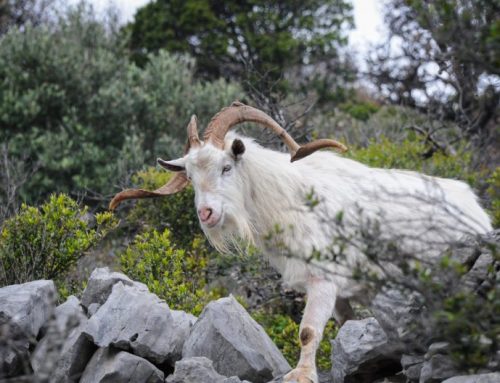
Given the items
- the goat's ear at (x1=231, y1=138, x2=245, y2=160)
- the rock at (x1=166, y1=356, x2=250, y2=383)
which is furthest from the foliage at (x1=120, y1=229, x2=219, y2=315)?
the rock at (x1=166, y1=356, x2=250, y2=383)

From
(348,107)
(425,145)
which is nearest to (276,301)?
(425,145)

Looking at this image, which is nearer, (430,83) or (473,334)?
(473,334)

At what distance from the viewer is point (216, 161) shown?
567 centimetres

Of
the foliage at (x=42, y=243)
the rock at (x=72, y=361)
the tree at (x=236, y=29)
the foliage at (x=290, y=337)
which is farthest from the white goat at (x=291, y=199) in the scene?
the tree at (x=236, y=29)

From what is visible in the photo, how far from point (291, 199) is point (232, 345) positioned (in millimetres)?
1356

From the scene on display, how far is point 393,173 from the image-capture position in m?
6.36

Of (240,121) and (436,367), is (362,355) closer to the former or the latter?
(436,367)

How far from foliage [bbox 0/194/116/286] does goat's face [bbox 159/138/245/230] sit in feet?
4.82

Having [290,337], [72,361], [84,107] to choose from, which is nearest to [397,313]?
[72,361]

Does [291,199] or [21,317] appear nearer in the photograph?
[21,317]

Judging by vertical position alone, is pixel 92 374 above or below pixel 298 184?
below

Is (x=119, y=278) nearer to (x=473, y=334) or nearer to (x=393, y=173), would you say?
(x=393, y=173)

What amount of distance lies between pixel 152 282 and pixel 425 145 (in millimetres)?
6078

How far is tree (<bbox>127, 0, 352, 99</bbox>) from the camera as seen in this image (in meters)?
19.6
